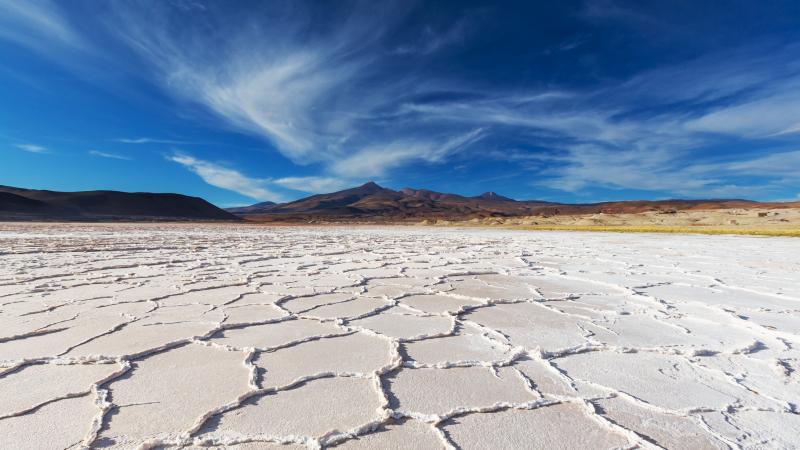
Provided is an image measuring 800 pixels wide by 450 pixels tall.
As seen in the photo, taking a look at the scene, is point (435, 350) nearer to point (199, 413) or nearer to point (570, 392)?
point (570, 392)

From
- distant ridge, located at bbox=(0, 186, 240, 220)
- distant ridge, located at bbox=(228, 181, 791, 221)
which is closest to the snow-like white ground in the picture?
distant ridge, located at bbox=(228, 181, 791, 221)

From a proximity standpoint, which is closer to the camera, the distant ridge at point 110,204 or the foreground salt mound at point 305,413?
the foreground salt mound at point 305,413

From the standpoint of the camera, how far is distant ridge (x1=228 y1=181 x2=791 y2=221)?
61.4 m

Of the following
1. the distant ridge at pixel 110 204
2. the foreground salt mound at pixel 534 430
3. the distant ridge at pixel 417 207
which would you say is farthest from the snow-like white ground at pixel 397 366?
the distant ridge at pixel 110 204

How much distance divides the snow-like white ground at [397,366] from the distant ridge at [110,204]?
5813 centimetres

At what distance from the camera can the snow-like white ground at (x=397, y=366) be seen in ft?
4.62

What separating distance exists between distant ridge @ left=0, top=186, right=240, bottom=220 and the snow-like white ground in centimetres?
5813

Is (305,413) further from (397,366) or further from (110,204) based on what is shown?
(110,204)

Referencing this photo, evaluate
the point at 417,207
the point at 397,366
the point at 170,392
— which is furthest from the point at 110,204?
the point at 397,366

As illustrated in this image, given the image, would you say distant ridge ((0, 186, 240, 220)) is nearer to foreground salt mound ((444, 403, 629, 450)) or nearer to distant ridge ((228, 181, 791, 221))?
distant ridge ((228, 181, 791, 221))

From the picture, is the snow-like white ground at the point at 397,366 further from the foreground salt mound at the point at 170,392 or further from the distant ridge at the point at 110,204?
the distant ridge at the point at 110,204

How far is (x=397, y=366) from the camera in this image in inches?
78.4

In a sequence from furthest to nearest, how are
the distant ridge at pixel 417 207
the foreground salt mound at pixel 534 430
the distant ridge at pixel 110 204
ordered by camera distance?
the distant ridge at pixel 417 207 → the distant ridge at pixel 110 204 → the foreground salt mound at pixel 534 430

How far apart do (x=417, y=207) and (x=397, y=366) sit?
97.3 metres
